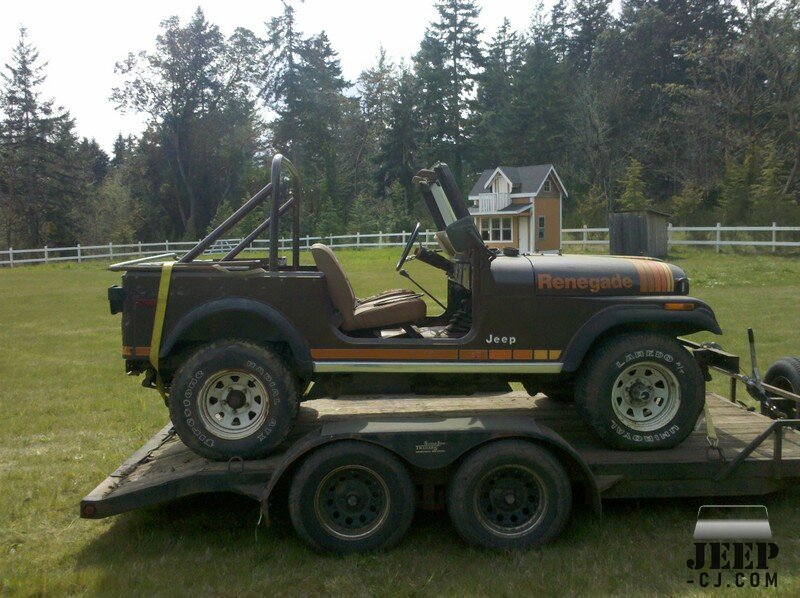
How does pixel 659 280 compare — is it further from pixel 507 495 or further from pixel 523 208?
pixel 523 208

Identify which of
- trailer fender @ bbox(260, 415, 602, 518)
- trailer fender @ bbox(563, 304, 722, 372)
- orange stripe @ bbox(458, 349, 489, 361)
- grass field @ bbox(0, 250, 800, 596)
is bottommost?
grass field @ bbox(0, 250, 800, 596)

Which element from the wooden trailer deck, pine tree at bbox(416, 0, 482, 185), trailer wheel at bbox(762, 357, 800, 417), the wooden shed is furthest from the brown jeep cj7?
pine tree at bbox(416, 0, 482, 185)

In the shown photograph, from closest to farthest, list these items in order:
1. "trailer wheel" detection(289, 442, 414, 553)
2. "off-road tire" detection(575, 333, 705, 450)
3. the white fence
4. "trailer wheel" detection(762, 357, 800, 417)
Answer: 1. "trailer wheel" detection(289, 442, 414, 553)
2. "off-road tire" detection(575, 333, 705, 450)
3. "trailer wheel" detection(762, 357, 800, 417)
4. the white fence

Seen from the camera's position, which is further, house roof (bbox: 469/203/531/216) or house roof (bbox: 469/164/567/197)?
house roof (bbox: 469/164/567/197)

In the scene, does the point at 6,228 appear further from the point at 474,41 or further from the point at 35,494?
the point at 35,494

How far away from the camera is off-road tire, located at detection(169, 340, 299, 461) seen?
15.9 feet

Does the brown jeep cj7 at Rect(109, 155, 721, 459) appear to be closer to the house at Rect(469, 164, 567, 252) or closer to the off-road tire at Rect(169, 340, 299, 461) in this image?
the off-road tire at Rect(169, 340, 299, 461)

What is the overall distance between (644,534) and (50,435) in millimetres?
5491

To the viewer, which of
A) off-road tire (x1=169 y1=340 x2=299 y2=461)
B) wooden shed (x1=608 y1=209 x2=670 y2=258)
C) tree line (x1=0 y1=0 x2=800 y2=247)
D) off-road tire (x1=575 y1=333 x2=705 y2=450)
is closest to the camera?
off-road tire (x1=169 y1=340 x2=299 y2=461)

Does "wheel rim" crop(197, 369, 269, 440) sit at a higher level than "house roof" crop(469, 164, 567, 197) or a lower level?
lower

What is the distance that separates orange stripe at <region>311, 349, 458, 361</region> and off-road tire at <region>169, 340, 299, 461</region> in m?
0.30

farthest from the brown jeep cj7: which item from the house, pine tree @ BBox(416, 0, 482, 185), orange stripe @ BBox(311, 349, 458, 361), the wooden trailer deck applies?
pine tree @ BBox(416, 0, 482, 185)

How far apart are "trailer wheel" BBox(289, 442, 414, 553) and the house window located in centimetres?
3524

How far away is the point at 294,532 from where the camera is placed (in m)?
4.86
